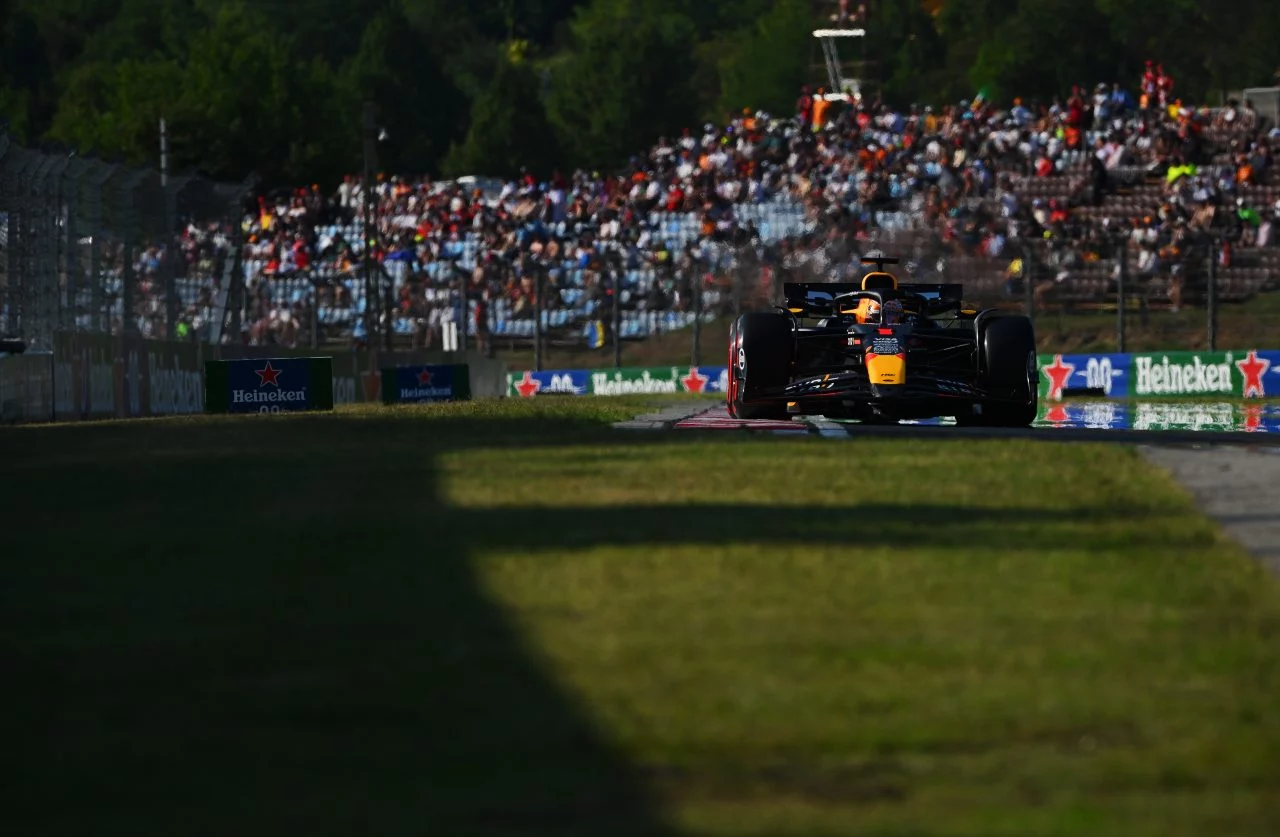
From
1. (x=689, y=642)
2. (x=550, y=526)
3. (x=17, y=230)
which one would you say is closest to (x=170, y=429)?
(x=17, y=230)

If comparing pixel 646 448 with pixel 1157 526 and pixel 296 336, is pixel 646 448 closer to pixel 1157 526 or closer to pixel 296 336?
pixel 1157 526

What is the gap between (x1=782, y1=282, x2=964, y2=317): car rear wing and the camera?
16.8 m

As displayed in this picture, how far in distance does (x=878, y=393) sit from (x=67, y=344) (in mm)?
9144

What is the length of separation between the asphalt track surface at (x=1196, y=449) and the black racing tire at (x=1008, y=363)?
1.58ft

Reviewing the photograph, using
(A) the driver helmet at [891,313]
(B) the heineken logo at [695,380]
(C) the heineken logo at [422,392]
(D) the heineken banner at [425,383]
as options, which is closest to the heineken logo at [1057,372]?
(B) the heineken logo at [695,380]

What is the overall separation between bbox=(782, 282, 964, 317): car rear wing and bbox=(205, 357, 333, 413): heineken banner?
A: 17.6ft

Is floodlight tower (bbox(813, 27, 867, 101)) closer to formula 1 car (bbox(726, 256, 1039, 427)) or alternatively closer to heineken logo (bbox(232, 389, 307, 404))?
heineken logo (bbox(232, 389, 307, 404))

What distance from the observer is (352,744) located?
15.6 feet

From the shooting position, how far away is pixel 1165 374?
29.1 m

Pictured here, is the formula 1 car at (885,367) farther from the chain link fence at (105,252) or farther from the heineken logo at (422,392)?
the heineken logo at (422,392)

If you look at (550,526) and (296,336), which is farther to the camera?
(296,336)

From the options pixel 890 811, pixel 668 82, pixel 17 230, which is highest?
pixel 668 82

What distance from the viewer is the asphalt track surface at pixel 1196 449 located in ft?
29.1

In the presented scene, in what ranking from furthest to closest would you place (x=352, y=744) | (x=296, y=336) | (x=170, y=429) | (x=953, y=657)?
(x=296, y=336) < (x=170, y=429) < (x=953, y=657) < (x=352, y=744)
